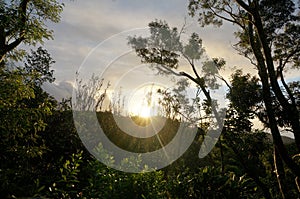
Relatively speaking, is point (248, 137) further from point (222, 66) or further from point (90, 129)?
point (90, 129)

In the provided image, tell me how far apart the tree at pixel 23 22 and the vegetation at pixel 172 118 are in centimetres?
2

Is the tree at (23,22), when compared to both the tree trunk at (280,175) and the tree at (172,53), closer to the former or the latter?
the tree trunk at (280,175)

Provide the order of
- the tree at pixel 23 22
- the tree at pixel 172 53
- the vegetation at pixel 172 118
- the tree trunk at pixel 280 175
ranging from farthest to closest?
the tree at pixel 172 53
the tree trunk at pixel 280 175
the tree at pixel 23 22
the vegetation at pixel 172 118

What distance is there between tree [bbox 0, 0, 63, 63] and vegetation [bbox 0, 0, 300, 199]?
0.05ft

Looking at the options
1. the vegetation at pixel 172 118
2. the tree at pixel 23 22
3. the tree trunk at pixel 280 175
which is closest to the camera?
the vegetation at pixel 172 118

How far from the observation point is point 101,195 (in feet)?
10.8

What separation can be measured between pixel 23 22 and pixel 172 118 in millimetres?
7679

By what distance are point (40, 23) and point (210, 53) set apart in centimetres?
950

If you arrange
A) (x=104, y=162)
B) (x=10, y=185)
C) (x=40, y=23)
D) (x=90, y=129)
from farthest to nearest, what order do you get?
(x=90, y=129), (x=40, y=23), (x=104, y=162), (x=10, y=185)

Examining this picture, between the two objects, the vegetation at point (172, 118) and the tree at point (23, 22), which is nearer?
the vegetation at point (172, 118)

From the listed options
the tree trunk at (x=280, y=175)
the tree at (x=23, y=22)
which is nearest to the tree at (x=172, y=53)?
Result: the tree trunk at (x=280, y=175)

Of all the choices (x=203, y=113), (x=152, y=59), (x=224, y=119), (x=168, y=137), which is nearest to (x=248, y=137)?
(x=224, y=119)

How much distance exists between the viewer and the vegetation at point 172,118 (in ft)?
11.3

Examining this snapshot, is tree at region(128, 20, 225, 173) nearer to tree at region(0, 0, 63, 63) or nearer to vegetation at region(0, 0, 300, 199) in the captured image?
vegetation at region(0, 0, 300, 199)
